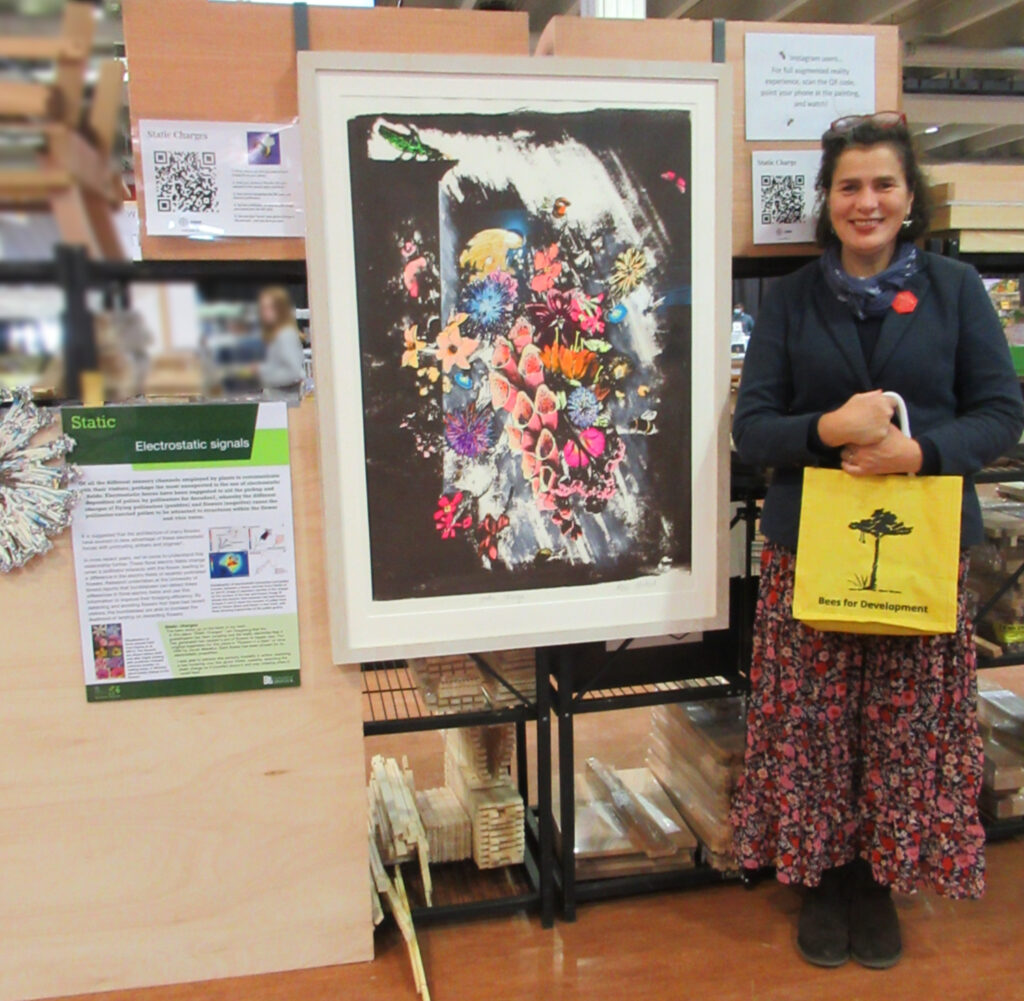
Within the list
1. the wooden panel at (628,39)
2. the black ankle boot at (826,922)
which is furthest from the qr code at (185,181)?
the black ankle boot at (826,922)

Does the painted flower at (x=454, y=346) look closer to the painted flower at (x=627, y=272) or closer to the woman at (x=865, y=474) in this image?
the painted flower at (x=627, y=272)

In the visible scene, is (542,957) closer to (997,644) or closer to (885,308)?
(997,644)

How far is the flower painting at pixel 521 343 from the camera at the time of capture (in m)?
1.60

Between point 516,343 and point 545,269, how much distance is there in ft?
0.46

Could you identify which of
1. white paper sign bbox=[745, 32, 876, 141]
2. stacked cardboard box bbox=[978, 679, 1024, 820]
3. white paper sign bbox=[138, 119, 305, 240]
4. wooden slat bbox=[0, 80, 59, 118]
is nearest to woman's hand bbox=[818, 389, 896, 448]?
white paper sign bbox=[745, 32, 876, 141]

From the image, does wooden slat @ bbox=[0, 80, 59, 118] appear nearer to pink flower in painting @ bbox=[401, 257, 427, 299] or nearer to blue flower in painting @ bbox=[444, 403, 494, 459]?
pink flower in painting @ bbox=[401, 257, 427, 299]

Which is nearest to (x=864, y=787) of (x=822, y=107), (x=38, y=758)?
(x=822, y=107)

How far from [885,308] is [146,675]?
1492 millimetres

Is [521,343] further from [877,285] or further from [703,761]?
[703,761]

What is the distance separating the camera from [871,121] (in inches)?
64.1

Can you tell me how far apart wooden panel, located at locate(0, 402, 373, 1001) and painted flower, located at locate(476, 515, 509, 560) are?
0.31 meters

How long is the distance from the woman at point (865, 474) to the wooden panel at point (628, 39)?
33cm

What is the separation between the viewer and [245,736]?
69.4 inches

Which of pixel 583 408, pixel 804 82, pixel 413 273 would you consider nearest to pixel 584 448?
pixel 583 408
